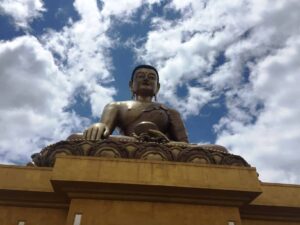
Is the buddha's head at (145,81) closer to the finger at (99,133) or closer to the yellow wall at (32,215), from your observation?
the finger at (99,133)

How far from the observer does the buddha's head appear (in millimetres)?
9242

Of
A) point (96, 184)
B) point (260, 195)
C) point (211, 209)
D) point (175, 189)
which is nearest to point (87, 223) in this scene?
point (96, 184)

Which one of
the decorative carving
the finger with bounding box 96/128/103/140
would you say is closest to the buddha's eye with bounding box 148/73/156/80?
the finger with bounding box 96/128/103/140

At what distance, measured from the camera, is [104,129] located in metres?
6.86

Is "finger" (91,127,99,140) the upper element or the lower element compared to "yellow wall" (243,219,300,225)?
upper

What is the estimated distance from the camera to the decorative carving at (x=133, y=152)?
5586 millimetres

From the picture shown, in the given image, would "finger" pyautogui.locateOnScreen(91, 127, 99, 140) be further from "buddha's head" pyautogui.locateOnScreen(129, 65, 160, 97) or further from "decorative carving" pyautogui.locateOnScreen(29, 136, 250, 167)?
"buddha's head" pyautogui.locateOnScreen(129, 65, 160, 97)

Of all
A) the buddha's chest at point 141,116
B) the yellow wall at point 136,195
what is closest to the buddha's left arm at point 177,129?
the buddha's chest at point 141,116

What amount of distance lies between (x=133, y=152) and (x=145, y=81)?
3852 mm

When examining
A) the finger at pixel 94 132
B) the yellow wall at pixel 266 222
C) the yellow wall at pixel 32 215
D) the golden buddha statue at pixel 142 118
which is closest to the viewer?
the yellow wall at pixel 32 215

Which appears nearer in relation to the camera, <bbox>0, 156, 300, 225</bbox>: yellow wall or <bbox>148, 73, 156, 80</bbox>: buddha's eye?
<bbox>0, 156, 300, 225</bbox>: yellow wall

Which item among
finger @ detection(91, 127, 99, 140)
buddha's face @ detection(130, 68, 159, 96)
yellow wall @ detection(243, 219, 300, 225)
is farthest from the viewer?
buddha's face @ detection(130, 68, 159, 96)

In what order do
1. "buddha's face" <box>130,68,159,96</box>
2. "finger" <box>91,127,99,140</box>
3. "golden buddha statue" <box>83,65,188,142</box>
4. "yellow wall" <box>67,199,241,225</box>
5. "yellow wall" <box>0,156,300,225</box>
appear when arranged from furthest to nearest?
1. "buddha's face" <box>130,68,159,96</box>
2. "golden buddha statue" <box>83,65,188,142</box>
3. "finger" <box>91,127,99,140</box>
4. "yellow wall" <box>0,156,300,225</box>
5. "yellow wall" <box>67,199,241,225</box>

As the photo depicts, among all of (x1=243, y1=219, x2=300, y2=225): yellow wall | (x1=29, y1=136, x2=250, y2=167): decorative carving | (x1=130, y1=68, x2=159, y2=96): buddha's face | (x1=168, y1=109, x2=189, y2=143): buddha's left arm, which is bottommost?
(x1=243, y1=219, x2=300, y2=225): yellow wall
